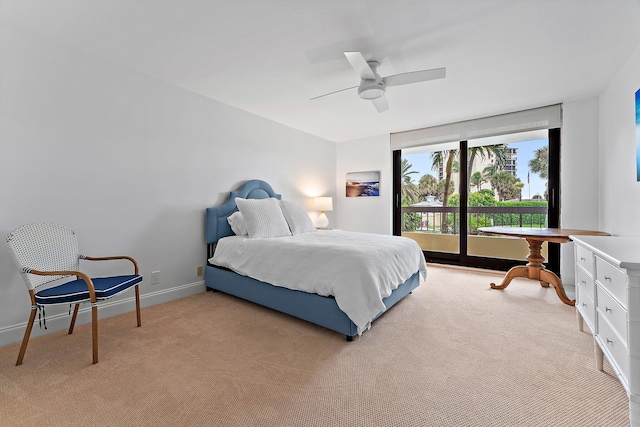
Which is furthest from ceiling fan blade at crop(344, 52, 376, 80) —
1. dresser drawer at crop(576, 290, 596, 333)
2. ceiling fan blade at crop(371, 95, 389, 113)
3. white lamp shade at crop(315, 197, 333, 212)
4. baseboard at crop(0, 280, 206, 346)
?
baseboard at crop(0, 280, 206, 346)

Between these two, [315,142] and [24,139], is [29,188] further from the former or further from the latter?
[315,142]

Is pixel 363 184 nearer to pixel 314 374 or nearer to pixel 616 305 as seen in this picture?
pixel 314 374

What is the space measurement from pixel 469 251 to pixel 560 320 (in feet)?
7.16

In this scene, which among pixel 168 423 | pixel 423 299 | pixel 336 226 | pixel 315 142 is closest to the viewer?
pixel 168 423

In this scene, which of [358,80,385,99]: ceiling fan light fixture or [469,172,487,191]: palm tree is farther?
[469,172,487,191]: palm tree

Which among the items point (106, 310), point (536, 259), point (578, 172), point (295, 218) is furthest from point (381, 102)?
point (106, 310)

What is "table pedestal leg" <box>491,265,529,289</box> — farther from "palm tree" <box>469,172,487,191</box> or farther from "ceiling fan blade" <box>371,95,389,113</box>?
"ceiling fan blade" <box>371,95,389,113</box>

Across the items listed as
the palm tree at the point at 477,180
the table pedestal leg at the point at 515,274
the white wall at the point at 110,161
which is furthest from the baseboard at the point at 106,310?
the palm tree at the point at 477,180

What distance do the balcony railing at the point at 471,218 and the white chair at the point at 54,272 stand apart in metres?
4.38

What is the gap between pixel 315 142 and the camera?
521 cm

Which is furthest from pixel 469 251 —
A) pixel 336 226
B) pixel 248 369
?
pixel 248 369

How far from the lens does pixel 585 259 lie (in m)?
1.83

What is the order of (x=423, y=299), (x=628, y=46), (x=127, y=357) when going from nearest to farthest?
(x=127, y=357) < (x=628, y=46) < (x=423, y=299)

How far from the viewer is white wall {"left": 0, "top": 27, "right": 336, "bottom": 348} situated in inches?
83.5
